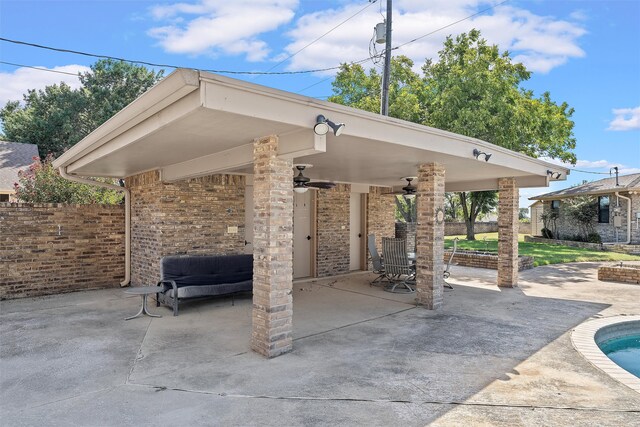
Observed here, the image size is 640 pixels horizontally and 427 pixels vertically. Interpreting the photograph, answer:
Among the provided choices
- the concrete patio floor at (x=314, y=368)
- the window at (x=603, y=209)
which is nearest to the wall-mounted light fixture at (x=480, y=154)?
the concrete patio floor at (x=314, y=368)

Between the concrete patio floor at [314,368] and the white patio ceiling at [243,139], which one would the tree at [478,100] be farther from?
the concrete patio floor at [314,368]

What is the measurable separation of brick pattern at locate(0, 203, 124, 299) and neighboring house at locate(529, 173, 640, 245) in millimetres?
20907

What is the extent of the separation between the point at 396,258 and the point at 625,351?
4161 millimetres

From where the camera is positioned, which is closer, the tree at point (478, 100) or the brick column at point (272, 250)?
the brick column at point (272, 250)

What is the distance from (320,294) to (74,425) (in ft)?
17.7

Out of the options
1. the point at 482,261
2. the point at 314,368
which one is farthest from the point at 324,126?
the point at 482,261

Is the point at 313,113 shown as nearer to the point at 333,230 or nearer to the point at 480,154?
the point at 480,154

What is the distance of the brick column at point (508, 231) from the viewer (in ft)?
28.0

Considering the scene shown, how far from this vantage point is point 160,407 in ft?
10.5

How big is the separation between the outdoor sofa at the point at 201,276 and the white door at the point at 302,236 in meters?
2.15

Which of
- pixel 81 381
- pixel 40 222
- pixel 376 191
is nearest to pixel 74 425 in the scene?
pixel 81 381

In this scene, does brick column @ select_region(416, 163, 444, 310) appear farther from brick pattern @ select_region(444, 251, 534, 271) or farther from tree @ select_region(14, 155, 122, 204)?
tree @ select_region(14, 155, 122, 204)

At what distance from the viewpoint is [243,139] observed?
4.58 metres

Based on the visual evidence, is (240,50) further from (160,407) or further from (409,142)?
(160,407)
